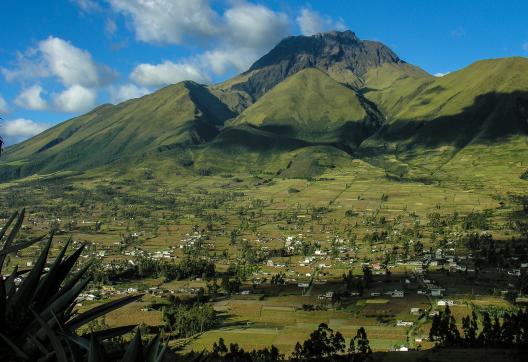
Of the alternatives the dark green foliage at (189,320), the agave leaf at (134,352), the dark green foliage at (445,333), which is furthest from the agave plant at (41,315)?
the dark green foliage at (189,320)

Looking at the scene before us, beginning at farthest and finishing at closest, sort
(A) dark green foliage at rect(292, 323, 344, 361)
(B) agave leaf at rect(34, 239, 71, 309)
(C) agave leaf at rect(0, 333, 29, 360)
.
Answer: (A) dark green foliage at rect(292, 323, 344, 361) < (B) agave leaf at rect(34, 239, 71, 309) < (C) agave leaf at rect(0, 333, 29, 360)

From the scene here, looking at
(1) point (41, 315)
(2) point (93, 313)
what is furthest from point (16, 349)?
(2) point (93, 313)

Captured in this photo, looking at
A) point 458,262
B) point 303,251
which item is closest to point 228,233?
point 303,251

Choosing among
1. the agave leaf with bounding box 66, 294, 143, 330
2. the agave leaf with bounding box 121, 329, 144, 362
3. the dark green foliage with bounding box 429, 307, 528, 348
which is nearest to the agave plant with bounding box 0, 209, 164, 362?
the agave leaf with bounding box 66, 294, 143, 330

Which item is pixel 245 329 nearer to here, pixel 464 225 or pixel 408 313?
pixel 408 313

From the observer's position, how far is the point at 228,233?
17775 cm

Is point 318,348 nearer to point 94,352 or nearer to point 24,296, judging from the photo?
point 24,296

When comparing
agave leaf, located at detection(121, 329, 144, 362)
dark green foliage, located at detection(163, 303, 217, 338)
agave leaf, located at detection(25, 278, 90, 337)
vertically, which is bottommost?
dark green foliage, located at detection(163, 303, 217, 338)

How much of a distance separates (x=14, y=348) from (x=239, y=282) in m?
106

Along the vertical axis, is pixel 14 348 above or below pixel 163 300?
above

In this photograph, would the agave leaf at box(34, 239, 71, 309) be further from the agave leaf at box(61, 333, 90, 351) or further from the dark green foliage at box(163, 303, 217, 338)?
the dark green foliage at box(163, 303, 217, 338)

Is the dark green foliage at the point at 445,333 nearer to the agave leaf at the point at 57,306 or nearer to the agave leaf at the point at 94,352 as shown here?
the agave leaf at the point at 57,306

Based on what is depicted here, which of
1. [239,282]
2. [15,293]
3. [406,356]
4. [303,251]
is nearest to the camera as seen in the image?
[15,293]

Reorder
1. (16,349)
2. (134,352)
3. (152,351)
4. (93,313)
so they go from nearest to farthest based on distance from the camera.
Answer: (134,352) → (16,349) → (152,351) → (93,313)
